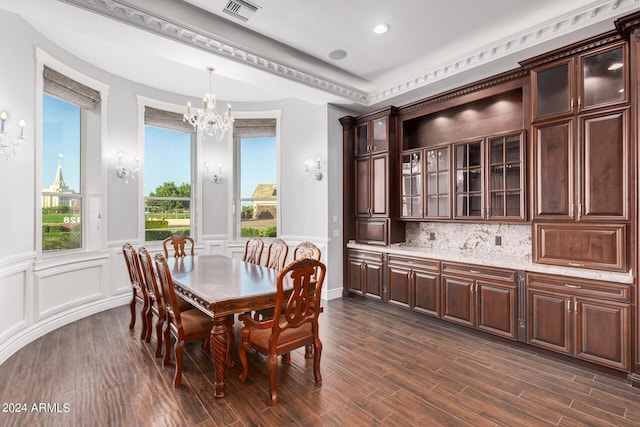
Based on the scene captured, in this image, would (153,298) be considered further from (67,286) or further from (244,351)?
(67,286)

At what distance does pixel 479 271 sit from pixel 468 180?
1164 millimetres

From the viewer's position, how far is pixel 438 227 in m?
4.58

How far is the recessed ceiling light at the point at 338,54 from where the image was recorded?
3.84 meters

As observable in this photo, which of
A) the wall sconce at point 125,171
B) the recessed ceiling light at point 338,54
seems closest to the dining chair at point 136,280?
the wall sconce at point 125,171

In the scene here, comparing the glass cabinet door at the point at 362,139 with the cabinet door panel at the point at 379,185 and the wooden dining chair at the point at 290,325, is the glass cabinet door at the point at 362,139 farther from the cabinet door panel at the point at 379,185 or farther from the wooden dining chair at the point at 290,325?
the wooden dining chair at the point at 290,325

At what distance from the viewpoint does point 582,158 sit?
2873 millimetres

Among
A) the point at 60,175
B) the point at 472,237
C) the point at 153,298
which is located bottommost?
the point at 153,298

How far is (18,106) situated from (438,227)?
519cm

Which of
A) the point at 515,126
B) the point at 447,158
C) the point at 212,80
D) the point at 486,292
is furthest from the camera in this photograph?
the point at 212,80

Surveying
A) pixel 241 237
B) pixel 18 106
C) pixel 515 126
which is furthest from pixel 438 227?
pixel 18 106

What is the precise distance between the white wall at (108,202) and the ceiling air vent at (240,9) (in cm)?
215

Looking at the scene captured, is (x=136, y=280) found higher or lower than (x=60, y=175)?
lower

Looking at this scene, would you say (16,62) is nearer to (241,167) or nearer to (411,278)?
(241,167)

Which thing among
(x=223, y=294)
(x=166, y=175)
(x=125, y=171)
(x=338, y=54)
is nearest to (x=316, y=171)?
(x=338, y=54)
